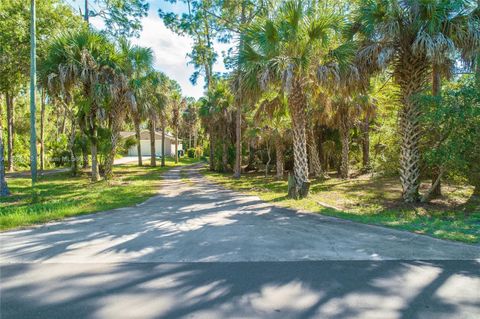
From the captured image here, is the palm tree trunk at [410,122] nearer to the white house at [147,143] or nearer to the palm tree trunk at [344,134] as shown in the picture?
the palm tree trunk at [344,134]

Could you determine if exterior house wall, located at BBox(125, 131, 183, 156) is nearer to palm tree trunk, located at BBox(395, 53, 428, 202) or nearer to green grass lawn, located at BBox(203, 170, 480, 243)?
green grass lawn, located at BBox(203, 170, 480, 243)

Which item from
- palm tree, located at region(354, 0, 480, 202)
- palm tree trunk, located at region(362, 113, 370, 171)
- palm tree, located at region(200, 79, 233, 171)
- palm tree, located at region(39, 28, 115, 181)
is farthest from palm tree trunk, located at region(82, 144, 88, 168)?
palm tree trunk, located at region(362, 113, 370, 171)

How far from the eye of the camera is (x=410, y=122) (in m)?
9.74

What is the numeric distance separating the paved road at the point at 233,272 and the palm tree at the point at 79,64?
9.51m

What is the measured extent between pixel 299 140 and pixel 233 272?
26.1 ft

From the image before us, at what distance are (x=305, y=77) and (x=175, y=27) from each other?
1263 cm

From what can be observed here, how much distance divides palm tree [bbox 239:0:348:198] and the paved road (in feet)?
17.7

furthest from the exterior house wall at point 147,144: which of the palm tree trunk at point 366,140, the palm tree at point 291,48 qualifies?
the palm tree at point 291,48

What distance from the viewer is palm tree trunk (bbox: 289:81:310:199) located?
36.6 ft

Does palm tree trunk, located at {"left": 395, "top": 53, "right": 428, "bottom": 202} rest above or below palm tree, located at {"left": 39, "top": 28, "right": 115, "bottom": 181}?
below

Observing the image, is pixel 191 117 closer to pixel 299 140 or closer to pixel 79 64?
pixel 79 64

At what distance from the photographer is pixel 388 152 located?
12297 millimetres

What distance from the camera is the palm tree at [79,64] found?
13.9 meters

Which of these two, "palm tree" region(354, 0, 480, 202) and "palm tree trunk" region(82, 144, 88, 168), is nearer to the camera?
"palm tree" region(354, 0, 480, 202)
